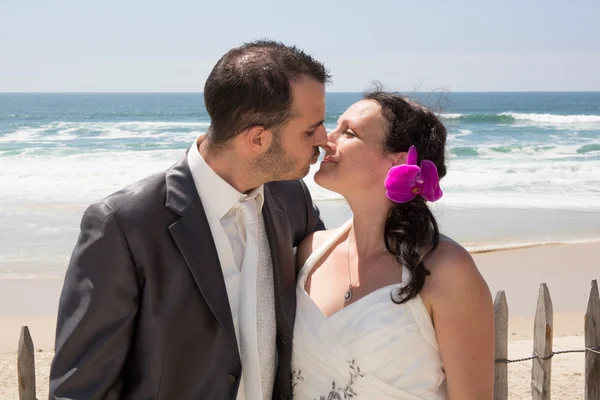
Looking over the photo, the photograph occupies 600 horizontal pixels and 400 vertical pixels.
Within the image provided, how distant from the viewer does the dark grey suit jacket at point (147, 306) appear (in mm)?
2590

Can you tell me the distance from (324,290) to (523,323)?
5.10m

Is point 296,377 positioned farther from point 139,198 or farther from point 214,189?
point 139,198

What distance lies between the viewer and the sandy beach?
20.4 ft

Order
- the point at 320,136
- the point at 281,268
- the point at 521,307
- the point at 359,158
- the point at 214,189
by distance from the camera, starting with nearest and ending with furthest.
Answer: the point at 214,189, the point at 320,136, the point at 281,268, the point at 359,158, the point at 521,307

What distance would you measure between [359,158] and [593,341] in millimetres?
2176

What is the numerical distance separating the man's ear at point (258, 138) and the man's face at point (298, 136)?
0.07 ft

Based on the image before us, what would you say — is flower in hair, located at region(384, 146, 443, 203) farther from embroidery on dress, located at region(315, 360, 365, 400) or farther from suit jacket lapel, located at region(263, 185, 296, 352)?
embroidery on dress, located at region(315, 360, 365, 400)

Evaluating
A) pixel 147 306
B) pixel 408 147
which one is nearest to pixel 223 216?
pixel 147 306

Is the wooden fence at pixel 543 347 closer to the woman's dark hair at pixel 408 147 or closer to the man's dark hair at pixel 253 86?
→ the woman's dark hair at pixel 408 147

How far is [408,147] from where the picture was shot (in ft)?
10.8

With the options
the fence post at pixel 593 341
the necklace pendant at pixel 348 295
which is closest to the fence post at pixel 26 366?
the necklace pendant at pixel 348 295

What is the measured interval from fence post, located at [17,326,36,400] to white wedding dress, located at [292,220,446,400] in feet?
4.53

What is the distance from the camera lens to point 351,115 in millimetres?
3344

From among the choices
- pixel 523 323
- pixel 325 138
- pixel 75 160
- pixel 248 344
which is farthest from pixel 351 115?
pixel 75 160
